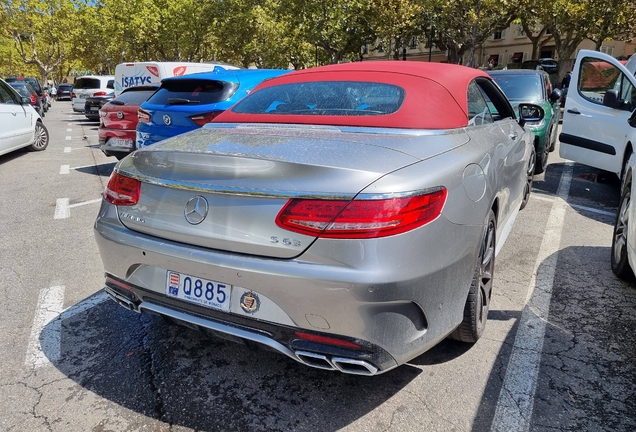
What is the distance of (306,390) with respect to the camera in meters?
2.48

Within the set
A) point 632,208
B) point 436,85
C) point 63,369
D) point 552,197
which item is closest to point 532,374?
point 632,208

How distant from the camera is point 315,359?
2.03 metres

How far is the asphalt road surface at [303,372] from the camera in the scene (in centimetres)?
227

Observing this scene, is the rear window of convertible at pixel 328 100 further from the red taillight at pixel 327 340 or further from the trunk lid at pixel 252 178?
the red taillight at pixel 327 340

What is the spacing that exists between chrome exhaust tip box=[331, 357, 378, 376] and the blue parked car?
4065mm

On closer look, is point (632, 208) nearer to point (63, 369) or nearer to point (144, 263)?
point (144, 263)

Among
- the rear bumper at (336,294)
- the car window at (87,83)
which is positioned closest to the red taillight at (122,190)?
the rear bumper at (336,294)

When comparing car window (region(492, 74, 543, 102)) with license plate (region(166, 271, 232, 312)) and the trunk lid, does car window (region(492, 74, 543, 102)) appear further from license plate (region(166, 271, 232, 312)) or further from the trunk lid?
license plate (region(166, 271, 232, 312))

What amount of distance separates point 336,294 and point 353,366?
0.34 m

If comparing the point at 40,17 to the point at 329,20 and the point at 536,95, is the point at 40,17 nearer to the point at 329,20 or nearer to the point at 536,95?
the point at 329,20

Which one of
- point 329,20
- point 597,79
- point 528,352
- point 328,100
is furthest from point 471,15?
point 528,352

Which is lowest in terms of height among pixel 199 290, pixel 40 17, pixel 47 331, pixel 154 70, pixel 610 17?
pixel 47 331

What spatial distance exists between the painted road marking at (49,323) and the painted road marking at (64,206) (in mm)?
2307

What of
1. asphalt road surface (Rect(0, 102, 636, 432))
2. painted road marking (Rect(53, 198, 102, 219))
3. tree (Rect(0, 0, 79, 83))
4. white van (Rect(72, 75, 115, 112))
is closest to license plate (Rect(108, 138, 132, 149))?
painted road marking (Rect(53, 198, 102, 219))
